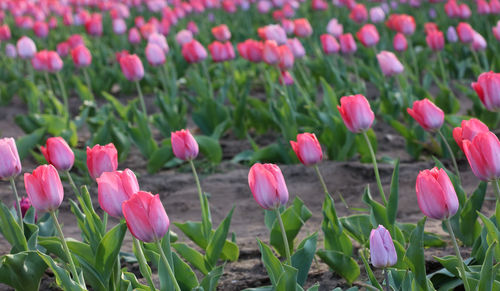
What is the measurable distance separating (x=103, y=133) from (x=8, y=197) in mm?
605

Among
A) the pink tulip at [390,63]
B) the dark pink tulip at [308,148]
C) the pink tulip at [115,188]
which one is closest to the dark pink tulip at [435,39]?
the pink tulip at [390,63]

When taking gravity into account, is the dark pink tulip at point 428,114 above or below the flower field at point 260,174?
above

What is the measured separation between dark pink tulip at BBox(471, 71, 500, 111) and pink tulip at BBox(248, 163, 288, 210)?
3.26 feet

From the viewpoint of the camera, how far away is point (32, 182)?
6.57 ft

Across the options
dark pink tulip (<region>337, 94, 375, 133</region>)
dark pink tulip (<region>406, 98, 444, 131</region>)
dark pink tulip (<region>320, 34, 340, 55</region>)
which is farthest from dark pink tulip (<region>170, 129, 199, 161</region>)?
dark pink tulip (<region>320, 34, 340, 55</region>)

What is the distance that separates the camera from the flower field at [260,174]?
2002 millimetres

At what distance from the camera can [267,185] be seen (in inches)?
77.0

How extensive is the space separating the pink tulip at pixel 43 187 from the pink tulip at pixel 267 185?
0.51 m

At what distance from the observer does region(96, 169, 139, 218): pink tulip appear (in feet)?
6.26

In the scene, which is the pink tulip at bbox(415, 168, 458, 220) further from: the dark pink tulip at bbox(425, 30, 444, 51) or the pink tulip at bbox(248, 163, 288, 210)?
the dark pink tulip at bbox(425, 30, 444, 51)

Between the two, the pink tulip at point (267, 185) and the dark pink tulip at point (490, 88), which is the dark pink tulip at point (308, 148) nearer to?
the pink tulip at point (267, 185)

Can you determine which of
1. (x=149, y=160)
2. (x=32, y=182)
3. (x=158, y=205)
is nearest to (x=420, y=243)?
Answer: (x=158, y=205)

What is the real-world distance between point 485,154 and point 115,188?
0.91m

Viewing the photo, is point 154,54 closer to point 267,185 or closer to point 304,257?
point 304,257
